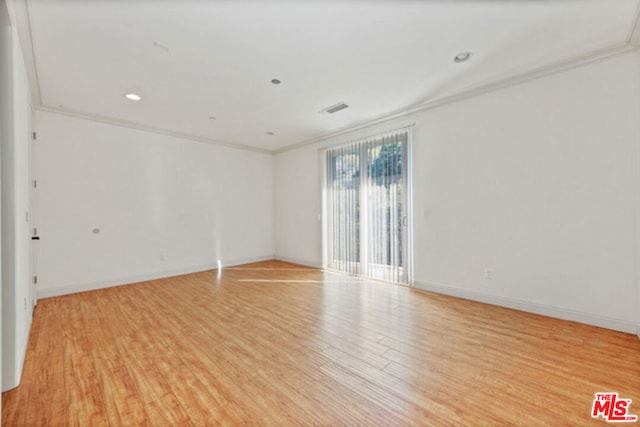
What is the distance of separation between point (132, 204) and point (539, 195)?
612 cm

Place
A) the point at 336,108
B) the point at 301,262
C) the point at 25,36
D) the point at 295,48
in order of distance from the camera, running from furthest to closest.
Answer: the point at 301,262
the point at 336,108
the point at 295,48
the point at 25,36

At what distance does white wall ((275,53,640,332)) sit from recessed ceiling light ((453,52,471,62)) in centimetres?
95

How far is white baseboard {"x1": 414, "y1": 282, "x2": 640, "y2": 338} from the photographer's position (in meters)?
2.68

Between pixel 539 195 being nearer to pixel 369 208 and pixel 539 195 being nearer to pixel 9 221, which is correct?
pixel 369 208

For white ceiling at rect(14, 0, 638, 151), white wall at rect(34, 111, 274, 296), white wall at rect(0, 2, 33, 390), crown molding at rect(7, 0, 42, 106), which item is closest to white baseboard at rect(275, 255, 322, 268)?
white wall at rect(34, 111, 274, 296)

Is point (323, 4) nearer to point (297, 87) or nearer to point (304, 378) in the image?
point (297, 87)

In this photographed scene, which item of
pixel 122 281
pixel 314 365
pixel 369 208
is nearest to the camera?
pixel 314 365

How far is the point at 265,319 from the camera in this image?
10.3 feet

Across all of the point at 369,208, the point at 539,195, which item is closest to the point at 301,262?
the point at 369,208

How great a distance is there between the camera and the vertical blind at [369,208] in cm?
444

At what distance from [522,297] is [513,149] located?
5.95 ft

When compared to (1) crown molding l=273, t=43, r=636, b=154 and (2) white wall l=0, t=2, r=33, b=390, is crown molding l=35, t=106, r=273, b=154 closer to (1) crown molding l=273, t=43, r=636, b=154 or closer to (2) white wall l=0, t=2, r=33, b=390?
(2) white wall l=0, t=2, r=33, b=390

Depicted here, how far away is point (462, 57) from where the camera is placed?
281 centimetres

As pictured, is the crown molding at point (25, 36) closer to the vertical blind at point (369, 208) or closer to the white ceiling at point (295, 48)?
the white ceiling at point (295, 48)
